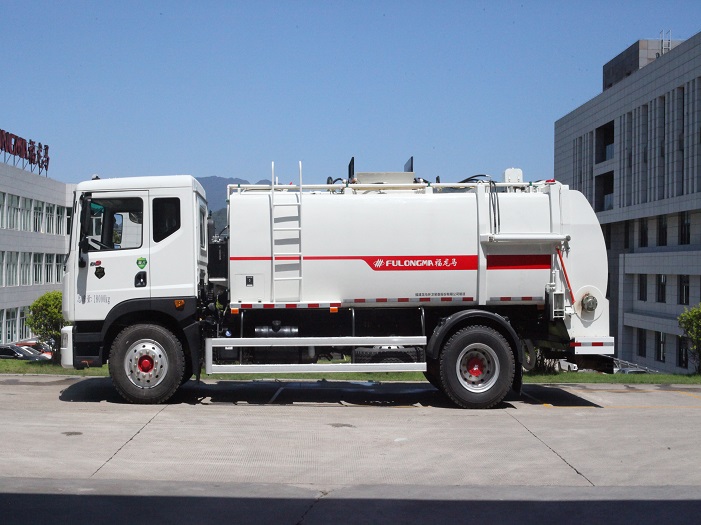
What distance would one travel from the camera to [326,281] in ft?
38.8

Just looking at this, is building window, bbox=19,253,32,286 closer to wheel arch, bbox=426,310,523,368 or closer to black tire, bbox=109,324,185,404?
black tire, bbox=109,324,185,404

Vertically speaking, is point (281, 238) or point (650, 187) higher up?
point (650, 187)

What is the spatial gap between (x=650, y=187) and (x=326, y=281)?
154ft

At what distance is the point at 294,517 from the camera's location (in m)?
6.48

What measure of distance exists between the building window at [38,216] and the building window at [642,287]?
1857 inches

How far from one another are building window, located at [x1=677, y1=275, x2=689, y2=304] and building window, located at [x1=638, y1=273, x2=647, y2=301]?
5275 millimetres

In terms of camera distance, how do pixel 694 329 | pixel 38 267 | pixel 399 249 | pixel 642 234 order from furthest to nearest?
pixel 38 267, pixel 642 234, pixel 694 329, pixel 399 249

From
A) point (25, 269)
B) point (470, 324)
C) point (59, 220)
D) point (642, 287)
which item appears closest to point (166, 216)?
point (470, 324)

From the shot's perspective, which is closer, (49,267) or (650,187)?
(650,187)

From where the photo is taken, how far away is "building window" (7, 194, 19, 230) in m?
57.5

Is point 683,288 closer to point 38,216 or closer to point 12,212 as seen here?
point 12,212

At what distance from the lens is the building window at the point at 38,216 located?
63.8 meters

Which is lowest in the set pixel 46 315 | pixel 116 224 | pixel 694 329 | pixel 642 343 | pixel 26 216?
pixel 642 343

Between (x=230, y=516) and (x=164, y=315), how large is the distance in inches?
229
